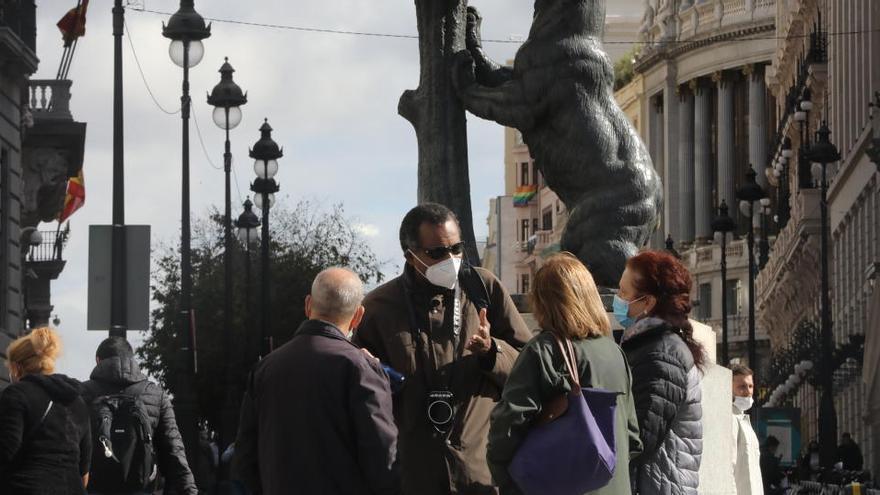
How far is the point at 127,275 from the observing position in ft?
68.6

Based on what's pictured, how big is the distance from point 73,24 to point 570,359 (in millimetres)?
47106

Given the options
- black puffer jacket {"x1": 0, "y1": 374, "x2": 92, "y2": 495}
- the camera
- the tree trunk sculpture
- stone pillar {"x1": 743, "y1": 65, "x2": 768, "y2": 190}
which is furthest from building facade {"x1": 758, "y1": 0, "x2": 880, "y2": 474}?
stone pillar {"x1": 743, "y1": 65, "x2": 768, "y2": 190}

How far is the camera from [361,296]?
936 cm

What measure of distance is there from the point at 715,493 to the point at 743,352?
10122cm

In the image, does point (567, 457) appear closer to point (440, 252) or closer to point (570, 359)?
point (570, 359)

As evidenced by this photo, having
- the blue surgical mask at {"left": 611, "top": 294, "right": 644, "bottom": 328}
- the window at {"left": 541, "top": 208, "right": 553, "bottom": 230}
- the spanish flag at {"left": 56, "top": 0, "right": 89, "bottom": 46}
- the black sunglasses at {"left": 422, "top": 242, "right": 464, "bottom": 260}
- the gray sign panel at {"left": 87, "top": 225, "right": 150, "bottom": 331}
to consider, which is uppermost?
the window at {"left": 541, "top": 208, "right": 553, "bottom": 230}

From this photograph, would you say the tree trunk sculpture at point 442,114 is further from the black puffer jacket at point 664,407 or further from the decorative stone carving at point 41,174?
the decorative stone carving at point 41,174

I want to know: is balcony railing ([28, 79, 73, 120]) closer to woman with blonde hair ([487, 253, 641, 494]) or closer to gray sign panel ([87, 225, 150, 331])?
gray sign panel ([87, 225, 150, 331])

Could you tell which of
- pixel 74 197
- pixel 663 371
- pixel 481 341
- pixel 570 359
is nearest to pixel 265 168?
pixel 481 341

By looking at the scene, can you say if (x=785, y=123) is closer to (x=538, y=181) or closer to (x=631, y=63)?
(x=631, y=63)

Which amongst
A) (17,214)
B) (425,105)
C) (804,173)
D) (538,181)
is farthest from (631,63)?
(425,105)

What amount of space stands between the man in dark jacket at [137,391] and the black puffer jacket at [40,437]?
1073 mm

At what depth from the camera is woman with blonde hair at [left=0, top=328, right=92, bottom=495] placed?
37.6 feet

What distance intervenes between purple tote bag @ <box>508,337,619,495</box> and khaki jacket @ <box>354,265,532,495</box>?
1177mm
